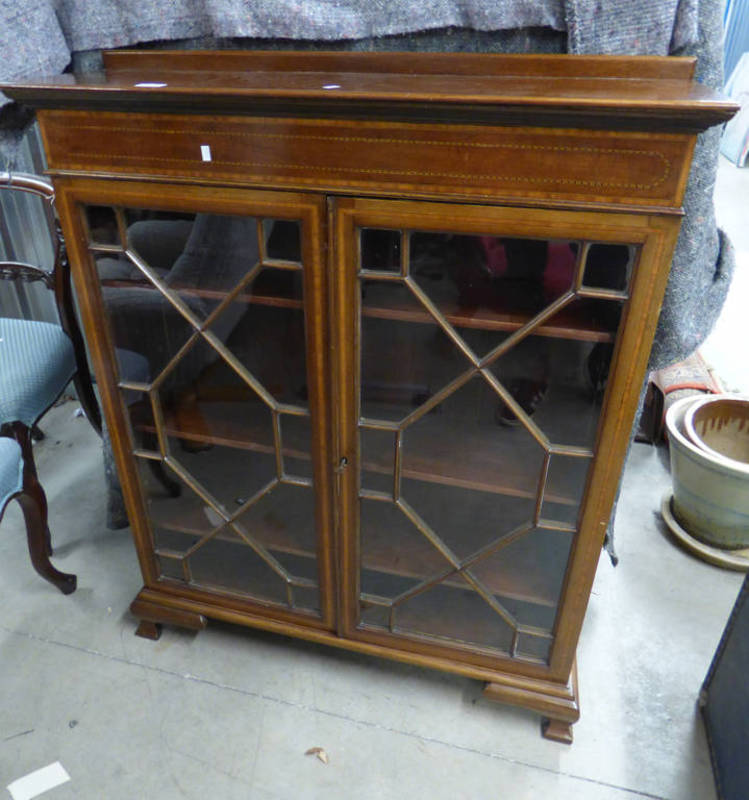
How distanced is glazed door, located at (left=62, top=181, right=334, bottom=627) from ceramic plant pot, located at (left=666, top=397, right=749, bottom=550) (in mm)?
781

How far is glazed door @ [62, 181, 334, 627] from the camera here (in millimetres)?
807

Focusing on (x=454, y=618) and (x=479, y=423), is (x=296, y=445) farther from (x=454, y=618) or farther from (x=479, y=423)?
(x=454, y=618)

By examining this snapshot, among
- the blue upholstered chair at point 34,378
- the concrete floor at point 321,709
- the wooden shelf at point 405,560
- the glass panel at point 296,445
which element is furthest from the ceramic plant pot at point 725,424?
the blue upholstered chair at point 34,378

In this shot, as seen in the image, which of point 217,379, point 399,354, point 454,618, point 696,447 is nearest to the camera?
point 399,354

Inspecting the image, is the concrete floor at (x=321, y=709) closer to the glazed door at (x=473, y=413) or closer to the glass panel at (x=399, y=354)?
the glazed door at (x=473, y=413)

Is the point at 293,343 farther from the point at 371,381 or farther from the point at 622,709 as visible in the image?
the point at 622,709

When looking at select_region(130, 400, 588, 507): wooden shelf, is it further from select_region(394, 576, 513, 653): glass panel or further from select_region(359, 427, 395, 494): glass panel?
select_region(394, 576, 513, 653): glass panel

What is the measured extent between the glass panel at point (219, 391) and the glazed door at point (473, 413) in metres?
0.09

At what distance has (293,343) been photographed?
2.83 feet

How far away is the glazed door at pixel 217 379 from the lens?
0.81 m

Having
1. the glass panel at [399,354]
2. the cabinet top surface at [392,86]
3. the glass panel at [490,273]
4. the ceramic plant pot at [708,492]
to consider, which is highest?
the cabinet top surface at [392,86]

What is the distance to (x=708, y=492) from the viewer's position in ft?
4.27

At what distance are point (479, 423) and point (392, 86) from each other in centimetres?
43

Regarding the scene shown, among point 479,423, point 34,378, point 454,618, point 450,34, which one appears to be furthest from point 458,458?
point 34,378
